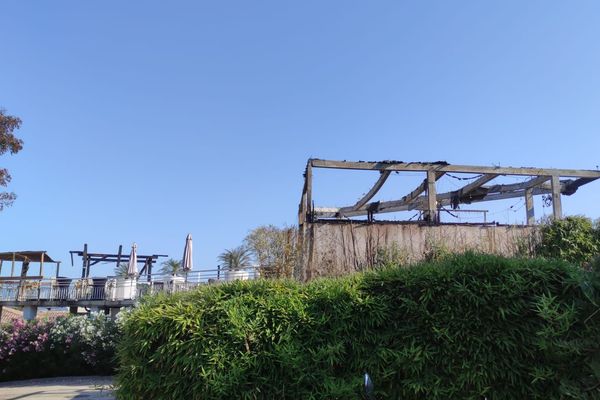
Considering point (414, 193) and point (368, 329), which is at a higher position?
point (414, 193)

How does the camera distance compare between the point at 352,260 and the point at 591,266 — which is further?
the point at 352,260

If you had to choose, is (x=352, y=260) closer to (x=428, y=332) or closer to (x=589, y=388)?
(x=428, y=332)

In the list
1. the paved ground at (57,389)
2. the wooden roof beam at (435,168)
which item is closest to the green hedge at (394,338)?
the paved ground at (57,389)

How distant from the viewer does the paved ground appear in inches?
357

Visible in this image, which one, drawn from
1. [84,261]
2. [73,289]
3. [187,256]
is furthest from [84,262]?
[187,256]

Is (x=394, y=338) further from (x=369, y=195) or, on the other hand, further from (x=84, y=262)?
(x=84, y=262)

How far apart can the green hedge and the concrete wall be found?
4.57m

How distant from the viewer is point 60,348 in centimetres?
1220

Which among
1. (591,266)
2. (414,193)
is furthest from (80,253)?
(591,266)

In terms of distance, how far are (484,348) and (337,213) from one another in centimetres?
1114

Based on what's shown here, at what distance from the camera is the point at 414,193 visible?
45.6ft

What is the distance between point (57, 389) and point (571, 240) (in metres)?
11.0

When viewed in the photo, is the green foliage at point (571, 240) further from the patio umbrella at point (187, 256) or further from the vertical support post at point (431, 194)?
the patio umbrella at point (187, 256)

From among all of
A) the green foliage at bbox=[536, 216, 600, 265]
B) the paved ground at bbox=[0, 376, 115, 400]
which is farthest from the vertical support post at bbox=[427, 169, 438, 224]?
the paved ground at bbox=[0, 376, 115, 400]
